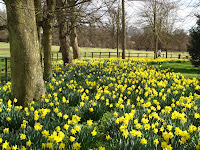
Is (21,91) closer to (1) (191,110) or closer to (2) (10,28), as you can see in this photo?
(2) (10,28)

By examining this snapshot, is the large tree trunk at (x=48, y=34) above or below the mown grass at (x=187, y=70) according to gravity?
above

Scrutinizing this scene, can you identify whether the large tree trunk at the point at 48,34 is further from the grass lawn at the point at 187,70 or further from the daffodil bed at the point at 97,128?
the grass lawn at the point at 187,70

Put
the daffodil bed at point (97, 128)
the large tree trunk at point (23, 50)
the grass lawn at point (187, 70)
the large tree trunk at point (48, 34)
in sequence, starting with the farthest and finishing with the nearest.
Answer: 1. the grass lawn at point (187, 70)
2. the large tree trunk at point (48, 34)
3. the large tree trunk at point (23, 50)
4. the daffodil bed at point (97, 128)

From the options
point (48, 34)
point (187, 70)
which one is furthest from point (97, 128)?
point (187, 70)

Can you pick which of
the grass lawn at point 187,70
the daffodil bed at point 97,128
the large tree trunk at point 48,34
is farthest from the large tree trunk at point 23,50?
the grass lawn at point 187,70

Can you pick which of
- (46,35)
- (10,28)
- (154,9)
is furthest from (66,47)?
(154,9)

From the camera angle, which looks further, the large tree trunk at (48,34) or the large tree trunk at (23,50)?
the large tree trunk at (48,34)

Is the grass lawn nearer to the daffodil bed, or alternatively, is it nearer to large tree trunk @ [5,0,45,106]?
the daffodil bed

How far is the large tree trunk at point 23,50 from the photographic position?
355 centimetres

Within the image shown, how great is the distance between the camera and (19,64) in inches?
145

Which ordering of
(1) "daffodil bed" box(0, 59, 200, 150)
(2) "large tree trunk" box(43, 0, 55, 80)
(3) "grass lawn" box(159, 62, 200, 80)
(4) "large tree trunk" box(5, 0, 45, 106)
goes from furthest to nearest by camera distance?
(3) "grass lawn" box(159, 62, 200, 80), (2) "large tree trunk" box(43, 0, 55, 80), (4) "large tree trunk" box(5, 0, 45, 106), (1) "daffodil bed" box(0, 59, 200, 150)

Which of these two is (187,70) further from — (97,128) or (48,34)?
(97,128)

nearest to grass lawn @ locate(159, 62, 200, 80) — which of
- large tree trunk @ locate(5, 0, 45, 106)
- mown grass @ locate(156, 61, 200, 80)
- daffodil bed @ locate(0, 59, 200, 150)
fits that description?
mown grass @ locate(156, 61, 200, 80)

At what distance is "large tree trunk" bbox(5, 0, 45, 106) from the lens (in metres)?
3.55
